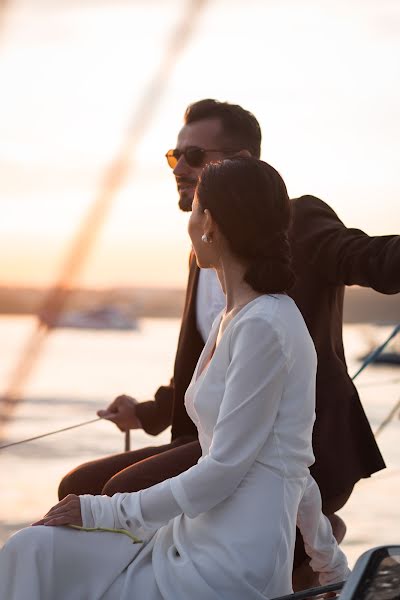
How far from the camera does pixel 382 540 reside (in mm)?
4145

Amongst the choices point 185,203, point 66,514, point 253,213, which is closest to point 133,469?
point 185,203

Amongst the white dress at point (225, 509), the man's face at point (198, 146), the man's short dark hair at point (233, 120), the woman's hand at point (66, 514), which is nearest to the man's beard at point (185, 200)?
the man's face at point (198, 146)

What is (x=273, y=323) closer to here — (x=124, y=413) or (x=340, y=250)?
(x=340, y=250)

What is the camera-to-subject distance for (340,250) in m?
2.21

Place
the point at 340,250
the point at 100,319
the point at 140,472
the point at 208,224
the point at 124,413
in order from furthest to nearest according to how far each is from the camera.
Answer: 1. the point at 100,319
2. the point at 124,413
3. the point at 140,472
4. the point at 340,250
5. the point at 208,224

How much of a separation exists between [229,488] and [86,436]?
571 centimetres

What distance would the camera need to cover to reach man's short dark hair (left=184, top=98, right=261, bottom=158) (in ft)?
8.69

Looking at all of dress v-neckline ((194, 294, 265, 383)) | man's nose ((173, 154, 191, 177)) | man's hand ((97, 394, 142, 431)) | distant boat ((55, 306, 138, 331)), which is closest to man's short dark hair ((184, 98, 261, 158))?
man's nose ((173, 154, 191, 177))

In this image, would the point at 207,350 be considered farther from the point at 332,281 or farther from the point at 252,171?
the point at 332,281

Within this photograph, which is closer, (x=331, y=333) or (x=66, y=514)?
(x=66, y=514)

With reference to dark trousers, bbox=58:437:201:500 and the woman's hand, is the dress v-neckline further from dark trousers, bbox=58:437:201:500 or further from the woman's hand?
dark trousers, bbox=58:437:201:500

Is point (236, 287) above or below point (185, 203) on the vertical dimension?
below

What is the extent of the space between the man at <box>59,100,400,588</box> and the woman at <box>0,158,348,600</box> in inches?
17.4

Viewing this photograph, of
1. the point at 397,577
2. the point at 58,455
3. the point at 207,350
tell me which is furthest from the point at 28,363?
the point at 397,577
